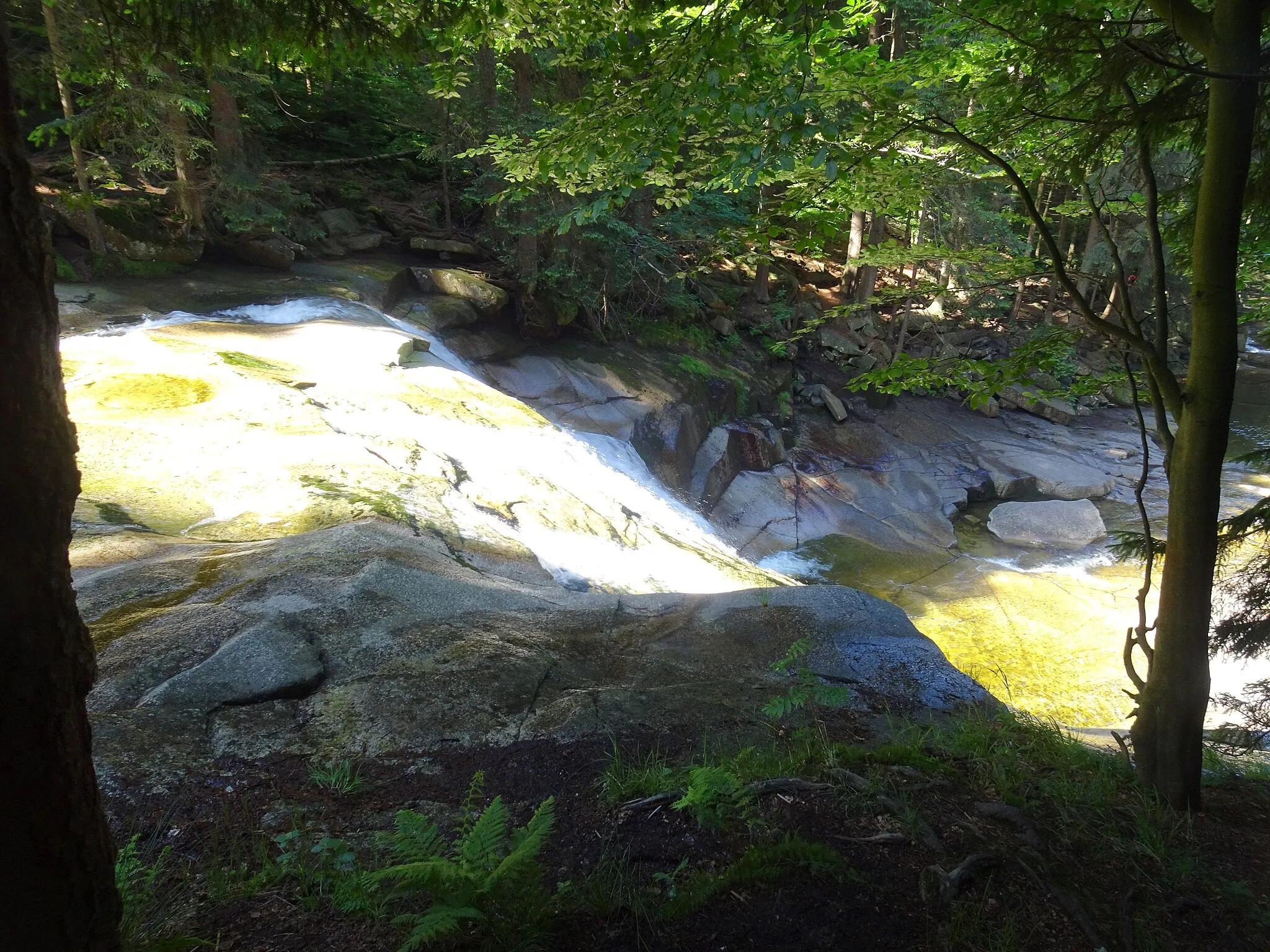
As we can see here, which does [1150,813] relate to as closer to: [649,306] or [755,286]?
[649,306]

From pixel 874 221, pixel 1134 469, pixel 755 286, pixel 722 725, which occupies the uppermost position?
pixel 874 221

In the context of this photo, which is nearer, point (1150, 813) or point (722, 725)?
point (1150, 813)

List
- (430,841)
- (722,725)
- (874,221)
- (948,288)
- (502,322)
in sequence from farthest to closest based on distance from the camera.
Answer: (874,221) → (502,322) → (948,288) → (722,725) → (430,841)

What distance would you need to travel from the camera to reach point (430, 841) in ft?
8.57

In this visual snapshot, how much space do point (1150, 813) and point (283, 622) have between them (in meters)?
5.01

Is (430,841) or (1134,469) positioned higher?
(430,841)

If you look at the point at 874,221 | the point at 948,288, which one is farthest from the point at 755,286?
the point at 948,288

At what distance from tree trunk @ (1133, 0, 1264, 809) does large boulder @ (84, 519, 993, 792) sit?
63.1 inches

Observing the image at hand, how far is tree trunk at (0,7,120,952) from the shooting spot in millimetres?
1474

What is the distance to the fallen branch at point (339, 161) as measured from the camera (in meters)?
18.5

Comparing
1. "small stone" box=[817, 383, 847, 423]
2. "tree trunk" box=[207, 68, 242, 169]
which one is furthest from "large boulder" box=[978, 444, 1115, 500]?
"tree trunk" box=[207, 68, 242, 169]

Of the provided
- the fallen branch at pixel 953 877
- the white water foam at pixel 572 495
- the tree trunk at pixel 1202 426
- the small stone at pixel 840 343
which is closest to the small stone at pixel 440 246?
the white water foam at pixel 572 495

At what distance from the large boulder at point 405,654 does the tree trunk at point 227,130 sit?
1131cm

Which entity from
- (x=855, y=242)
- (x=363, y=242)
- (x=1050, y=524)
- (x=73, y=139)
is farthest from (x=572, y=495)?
(x=855, y=242)
